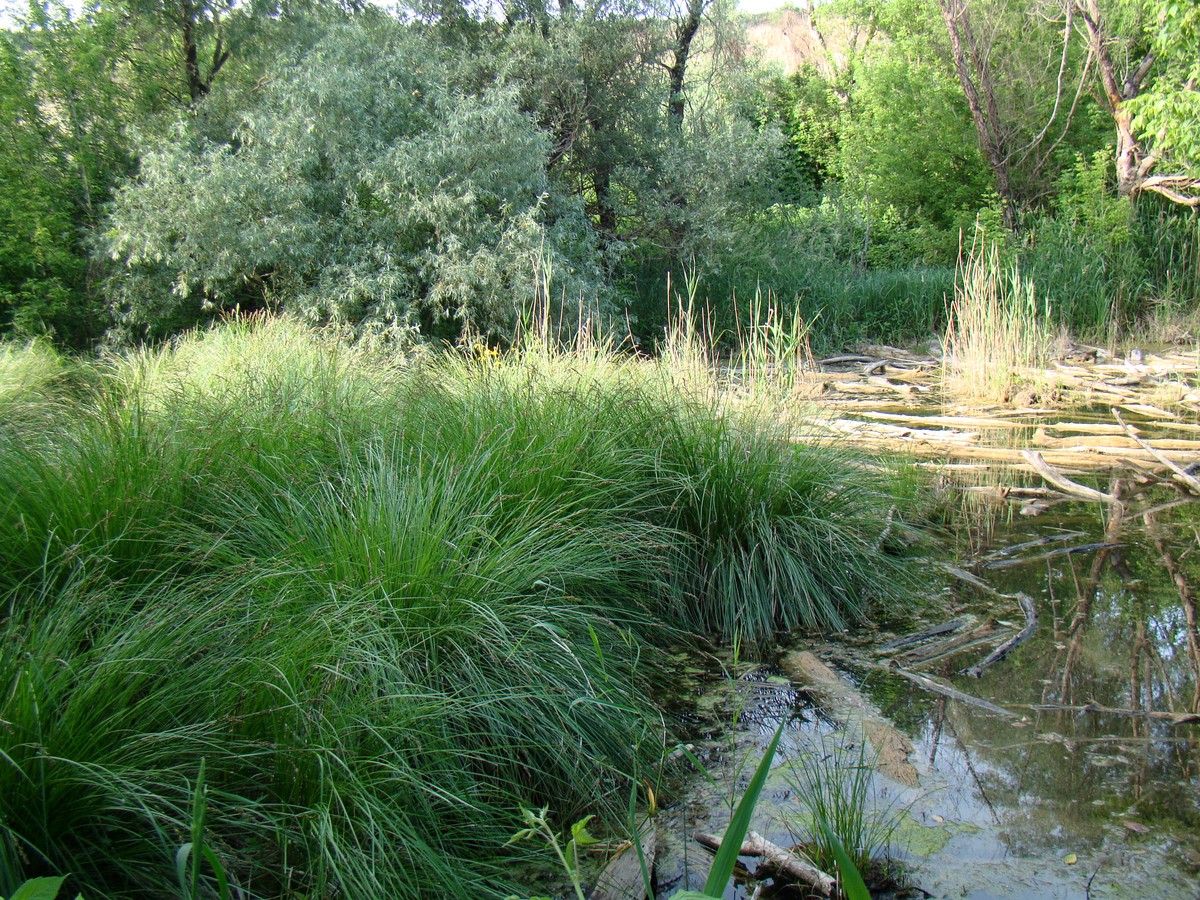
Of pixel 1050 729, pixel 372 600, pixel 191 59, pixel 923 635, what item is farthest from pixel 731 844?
pixel 191 59

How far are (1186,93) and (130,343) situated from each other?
549 inches

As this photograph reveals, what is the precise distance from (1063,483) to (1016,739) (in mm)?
3729

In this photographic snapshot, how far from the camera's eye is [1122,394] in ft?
30.9

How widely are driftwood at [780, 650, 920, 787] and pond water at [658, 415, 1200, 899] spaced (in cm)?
4

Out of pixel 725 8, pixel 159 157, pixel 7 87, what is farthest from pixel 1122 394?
pixel 7 87

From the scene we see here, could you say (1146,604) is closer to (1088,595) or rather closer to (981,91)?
(1088,595)

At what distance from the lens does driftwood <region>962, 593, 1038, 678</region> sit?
11.7ft

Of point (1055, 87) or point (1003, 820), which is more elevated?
point (1055, 87)

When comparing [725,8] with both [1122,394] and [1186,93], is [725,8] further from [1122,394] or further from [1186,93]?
[1122,394]

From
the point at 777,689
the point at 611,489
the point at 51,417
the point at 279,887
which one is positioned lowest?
the point at 777,689

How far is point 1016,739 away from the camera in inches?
118

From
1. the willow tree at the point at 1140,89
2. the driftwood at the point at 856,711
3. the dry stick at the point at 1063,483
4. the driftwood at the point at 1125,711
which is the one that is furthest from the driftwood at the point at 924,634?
the willow tree at the point at 1140,89

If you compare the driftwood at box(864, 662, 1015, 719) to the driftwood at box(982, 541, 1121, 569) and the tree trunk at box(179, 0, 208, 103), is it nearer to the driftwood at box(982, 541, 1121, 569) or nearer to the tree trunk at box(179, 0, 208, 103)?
the driftwood at box(982, 541, 1121, 569)

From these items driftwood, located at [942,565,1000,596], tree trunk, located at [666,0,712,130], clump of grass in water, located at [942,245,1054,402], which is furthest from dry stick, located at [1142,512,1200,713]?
tree trunk, located at [666,0,712,130]
